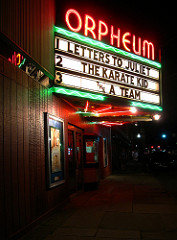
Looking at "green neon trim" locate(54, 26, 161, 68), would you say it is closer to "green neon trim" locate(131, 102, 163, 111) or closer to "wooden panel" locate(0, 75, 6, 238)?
"green neon trim" locate(131, 102, 163, 111)

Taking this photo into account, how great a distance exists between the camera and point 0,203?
4918mm

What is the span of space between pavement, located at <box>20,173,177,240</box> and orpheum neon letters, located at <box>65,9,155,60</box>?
18.9 feet

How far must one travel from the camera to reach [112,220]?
23.2ft

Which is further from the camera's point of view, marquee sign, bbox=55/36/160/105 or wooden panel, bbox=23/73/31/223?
marquee sign, bbox=55/36/160/105

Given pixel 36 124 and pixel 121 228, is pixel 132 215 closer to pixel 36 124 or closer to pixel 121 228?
pixel 121 228

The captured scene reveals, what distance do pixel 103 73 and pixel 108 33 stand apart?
1.89 metres

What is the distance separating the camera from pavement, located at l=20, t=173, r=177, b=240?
19.2 ft

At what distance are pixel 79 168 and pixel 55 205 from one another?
Answer: 4.20m

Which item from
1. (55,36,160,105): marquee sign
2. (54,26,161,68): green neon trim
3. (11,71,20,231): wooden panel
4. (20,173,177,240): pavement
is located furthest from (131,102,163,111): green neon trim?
(11,71,20,231): wooden panel

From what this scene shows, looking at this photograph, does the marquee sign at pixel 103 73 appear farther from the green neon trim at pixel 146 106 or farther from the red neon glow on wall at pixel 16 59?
the red neon glow on wall at pixel 16 59

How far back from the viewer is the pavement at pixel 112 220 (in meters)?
5.86

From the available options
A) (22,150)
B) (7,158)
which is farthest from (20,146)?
(7,158)

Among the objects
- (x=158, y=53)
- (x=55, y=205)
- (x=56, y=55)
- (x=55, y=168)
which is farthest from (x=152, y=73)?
(x=55, y=205)

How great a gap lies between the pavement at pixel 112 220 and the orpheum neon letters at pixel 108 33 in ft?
18.9
